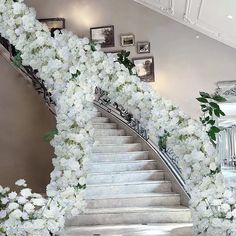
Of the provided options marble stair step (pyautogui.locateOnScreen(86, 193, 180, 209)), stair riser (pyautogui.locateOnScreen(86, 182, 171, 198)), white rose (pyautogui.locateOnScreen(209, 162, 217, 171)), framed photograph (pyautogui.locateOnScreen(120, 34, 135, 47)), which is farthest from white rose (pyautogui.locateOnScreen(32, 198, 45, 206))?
framed photograph (pyautogui.locateOnScreen(120, 34, 135, 47))

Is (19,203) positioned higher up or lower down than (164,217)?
higher up

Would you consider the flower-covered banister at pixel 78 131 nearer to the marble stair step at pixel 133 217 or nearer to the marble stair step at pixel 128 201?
the marble stair step at pixel 133 217

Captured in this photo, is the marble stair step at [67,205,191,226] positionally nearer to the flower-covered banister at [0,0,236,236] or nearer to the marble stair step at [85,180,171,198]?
the marble stair step at [85,180,171,198]

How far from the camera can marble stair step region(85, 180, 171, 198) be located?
229 inches

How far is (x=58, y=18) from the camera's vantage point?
1033 centimetres

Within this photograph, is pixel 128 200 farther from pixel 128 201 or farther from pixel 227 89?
pixel 227 89

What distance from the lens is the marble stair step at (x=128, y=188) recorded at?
583 centimetres

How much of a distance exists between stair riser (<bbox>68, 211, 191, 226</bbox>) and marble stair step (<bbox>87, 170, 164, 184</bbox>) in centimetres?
114

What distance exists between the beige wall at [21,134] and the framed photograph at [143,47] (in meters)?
3.18

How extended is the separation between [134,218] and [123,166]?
1530mm

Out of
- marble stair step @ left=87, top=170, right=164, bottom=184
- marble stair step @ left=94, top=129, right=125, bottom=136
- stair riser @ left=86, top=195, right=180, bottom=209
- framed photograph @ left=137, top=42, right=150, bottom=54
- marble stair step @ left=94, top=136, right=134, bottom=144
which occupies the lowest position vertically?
stair riser @ left=86, top=195, right=180, bottom=209

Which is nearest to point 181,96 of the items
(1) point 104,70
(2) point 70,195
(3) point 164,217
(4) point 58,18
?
(4) point 58,18

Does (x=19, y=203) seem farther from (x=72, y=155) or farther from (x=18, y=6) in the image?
(x=18, y=6)

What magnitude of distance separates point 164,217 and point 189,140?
268 cm
